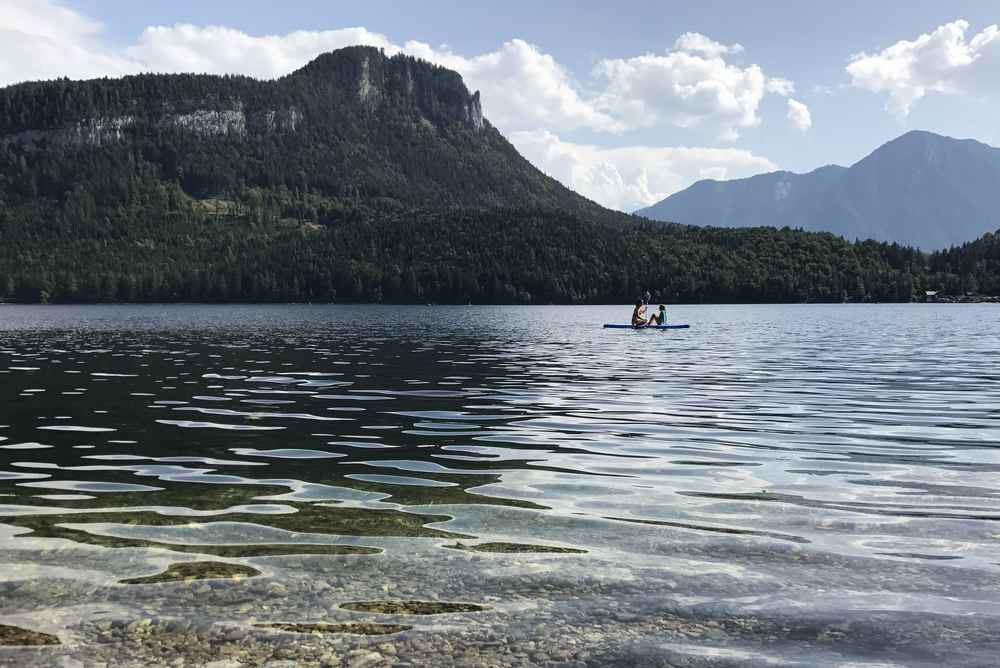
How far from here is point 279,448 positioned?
19641 millimetres

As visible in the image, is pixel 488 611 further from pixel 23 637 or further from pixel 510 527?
pixel 23 637

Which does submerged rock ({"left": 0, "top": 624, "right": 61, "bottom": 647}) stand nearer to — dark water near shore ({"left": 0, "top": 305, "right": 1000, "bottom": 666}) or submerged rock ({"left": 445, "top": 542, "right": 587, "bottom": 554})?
dark water near shore ({"left": 0, "top": 305, "right": 1000, "bottom": 666})

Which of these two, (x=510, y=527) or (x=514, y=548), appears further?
(x=510, y=527)

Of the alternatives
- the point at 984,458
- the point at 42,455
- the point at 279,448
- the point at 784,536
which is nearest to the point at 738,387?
the point at 984,458

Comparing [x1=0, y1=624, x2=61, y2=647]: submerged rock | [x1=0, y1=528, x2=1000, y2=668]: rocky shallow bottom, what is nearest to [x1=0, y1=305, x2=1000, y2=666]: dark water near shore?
[x1=0, y1=528, x2=1000, y2=668]: rocky shallow bottom

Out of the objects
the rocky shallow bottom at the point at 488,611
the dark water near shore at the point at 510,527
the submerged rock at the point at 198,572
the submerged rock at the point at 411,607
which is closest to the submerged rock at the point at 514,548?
the dark water near shore at the point at 510,527

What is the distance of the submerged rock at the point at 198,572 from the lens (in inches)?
384

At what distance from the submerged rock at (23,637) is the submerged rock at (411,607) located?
2.84 meters

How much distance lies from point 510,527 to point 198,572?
4456mm

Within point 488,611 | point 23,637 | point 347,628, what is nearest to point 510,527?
point 488,611

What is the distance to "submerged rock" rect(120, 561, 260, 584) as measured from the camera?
32.0ft

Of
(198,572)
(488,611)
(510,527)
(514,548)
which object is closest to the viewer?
(488,611)

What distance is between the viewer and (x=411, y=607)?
8852 mm

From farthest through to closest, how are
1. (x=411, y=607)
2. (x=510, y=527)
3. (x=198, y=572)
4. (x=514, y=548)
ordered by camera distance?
(x=510, y=527)
(x=514, y=548)
(x=198, y=572)
(x=411, y=607)
